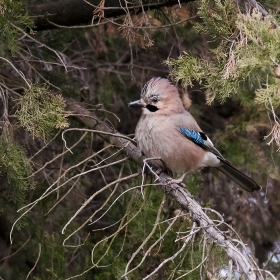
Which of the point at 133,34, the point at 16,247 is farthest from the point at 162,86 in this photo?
the point at 16,247

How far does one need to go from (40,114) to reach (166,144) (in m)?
1.04

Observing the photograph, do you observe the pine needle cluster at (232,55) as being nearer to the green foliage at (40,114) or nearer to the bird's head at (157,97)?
the green foliage at (40,114)

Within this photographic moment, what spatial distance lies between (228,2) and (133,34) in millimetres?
900

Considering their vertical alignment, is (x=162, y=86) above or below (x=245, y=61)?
below

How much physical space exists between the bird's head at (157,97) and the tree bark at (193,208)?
31 centimetres

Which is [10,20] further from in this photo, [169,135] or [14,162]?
[169,135]

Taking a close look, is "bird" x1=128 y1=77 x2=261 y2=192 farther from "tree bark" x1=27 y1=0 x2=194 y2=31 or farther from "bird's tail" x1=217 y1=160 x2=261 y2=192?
"tree bark" x1=27 y1=0 x2=194 y2=31

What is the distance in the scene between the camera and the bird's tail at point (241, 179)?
4.65 m

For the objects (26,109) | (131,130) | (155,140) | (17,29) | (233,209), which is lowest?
(233,209)

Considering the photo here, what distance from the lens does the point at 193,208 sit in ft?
11.2

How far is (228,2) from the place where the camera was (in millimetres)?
3236

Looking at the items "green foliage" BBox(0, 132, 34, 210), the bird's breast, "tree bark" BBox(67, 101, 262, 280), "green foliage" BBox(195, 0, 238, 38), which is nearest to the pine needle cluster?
"green foliage" BBox(195, 0, 238, 38)

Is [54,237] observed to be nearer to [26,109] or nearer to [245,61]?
[26,109]

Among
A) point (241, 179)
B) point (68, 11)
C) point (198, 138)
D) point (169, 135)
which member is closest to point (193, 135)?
point (198, 138)
